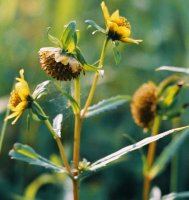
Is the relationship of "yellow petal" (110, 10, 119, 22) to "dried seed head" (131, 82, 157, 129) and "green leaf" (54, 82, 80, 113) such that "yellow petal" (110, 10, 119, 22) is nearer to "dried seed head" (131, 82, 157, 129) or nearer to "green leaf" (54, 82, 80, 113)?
"green leaf" (54, 82, 80, 113)

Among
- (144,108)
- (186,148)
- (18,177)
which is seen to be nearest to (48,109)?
(18,177)

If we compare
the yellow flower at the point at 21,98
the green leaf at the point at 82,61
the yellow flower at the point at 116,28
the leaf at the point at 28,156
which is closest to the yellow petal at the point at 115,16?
the yellow flower at the point at 116,28

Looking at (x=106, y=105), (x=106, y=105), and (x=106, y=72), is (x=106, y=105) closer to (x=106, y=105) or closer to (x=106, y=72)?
(x=106, y=105)

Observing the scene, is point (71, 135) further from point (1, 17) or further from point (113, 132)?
point (1, 17)

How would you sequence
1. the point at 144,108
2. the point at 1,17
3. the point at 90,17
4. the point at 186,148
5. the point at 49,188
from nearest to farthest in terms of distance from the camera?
the point at 144,108, the point at 49,188, the point at 186,148, the point at 1,17, the point at 90,17

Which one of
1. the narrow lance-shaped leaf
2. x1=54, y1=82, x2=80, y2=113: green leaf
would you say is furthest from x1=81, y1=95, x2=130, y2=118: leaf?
x1=54, y1=82, x2=80, y2=113: green leaf

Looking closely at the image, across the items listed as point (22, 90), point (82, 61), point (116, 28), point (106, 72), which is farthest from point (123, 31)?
point (106, 72)

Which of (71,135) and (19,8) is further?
(19,8)
